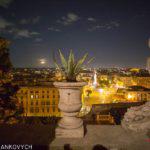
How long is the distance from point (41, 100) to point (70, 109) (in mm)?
60475

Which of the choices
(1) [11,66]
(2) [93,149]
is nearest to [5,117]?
(1) [11,66]

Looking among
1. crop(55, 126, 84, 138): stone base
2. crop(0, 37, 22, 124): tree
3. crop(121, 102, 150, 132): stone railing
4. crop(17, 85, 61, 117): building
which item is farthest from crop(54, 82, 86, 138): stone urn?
crop(17, 85, 61, 117): building

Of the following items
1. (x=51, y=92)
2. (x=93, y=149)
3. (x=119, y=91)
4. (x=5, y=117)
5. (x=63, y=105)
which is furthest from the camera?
(x=119, y=91)

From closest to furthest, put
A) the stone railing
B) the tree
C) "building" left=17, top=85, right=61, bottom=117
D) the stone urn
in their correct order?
the stone urn
the stone railing
the tree
"building" left=17, top=85, right=61, bottom=117

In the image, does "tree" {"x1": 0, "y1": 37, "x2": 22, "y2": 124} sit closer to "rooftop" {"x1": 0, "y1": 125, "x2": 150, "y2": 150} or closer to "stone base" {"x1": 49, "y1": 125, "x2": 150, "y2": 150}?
"rooftop" {"x1": 0, "y1": 125, "x2": 150, "y2": 150}

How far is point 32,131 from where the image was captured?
5242 millimetres

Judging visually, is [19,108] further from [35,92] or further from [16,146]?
[35,92]

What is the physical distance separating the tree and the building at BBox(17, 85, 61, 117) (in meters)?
51.6

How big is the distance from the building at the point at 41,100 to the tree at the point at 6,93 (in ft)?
169

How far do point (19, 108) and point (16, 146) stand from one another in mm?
6961

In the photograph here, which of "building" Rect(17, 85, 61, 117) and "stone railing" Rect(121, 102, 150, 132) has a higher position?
"stone railing" Rect(121, 102, 150, 132)

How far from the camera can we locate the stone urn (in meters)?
4.77

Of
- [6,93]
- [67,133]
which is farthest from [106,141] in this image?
[6,93]

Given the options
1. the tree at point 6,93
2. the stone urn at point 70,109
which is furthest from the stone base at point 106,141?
the tree at point 6,93
